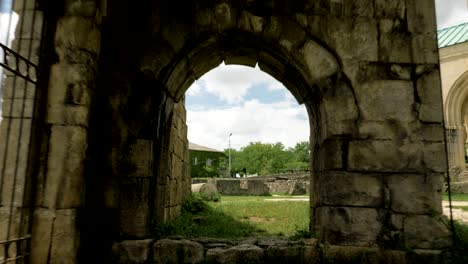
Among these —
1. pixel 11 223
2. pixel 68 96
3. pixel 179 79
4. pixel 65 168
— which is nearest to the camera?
pixel 11 223

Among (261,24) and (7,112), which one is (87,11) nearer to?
(7,112)

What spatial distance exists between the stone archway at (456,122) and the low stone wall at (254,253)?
18.4 metres

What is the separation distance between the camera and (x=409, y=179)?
3.65 m

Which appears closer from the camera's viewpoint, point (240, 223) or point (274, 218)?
point (240, 223)

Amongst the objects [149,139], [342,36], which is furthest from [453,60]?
[149,139]

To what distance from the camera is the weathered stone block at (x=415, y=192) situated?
3.59 metres

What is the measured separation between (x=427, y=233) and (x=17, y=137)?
3945 mm

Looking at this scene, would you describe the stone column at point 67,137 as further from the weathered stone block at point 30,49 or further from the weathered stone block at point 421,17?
the weathered stone block at point 421,17

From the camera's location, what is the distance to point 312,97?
412cm

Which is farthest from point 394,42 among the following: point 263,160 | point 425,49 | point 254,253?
point 263,160

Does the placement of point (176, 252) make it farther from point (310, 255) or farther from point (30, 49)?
point (30, 49)

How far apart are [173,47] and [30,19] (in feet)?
4.45

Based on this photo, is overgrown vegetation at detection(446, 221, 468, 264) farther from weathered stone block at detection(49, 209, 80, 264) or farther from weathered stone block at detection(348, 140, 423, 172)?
weathered stone block at detection(49, 209, 80, 264)

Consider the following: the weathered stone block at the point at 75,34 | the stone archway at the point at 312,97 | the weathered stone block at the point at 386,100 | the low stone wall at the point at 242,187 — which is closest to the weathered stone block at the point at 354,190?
the stone archway at the point at 312,97
